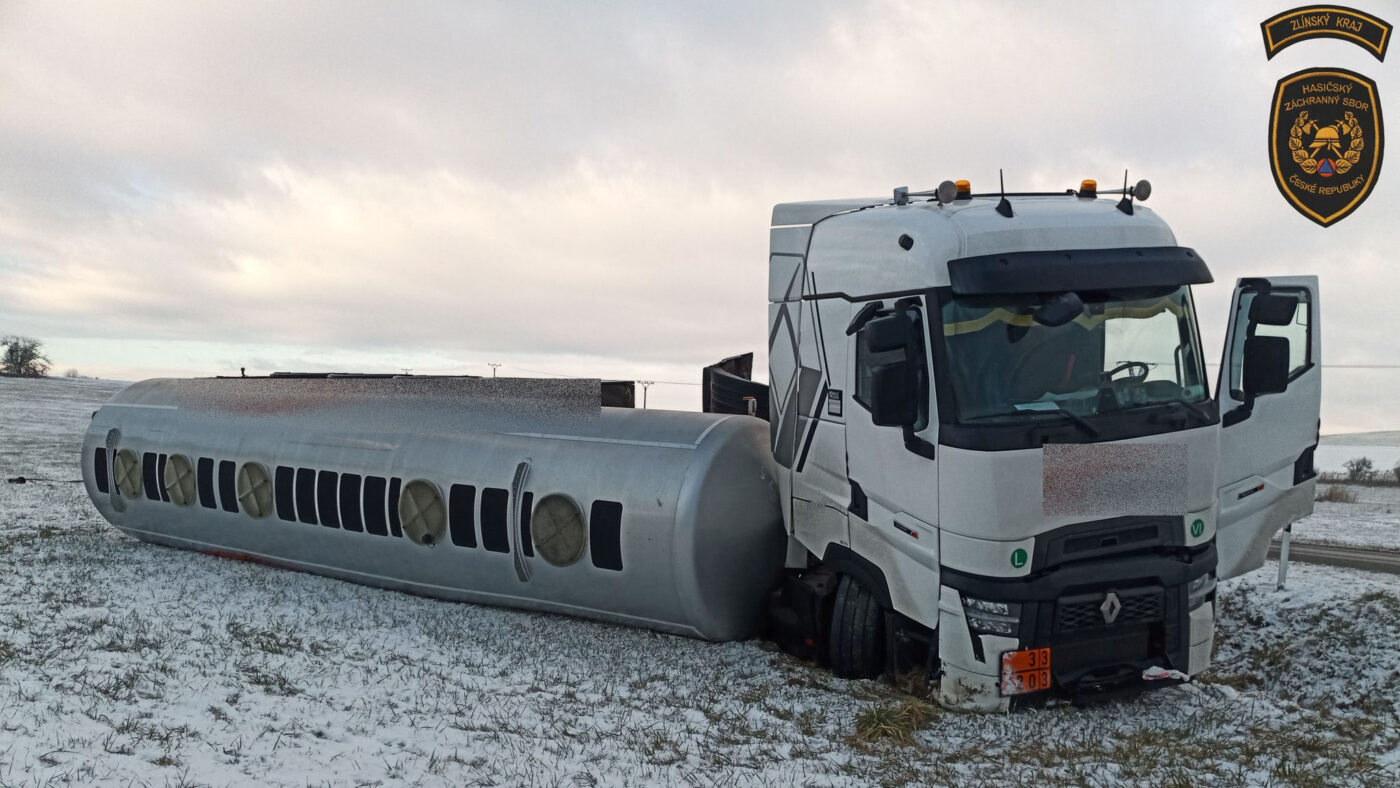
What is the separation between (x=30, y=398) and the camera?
63969 mm

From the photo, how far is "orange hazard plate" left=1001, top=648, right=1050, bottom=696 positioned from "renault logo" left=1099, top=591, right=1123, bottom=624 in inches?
23.2

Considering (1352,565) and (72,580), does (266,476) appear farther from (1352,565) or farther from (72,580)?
(1352,565)

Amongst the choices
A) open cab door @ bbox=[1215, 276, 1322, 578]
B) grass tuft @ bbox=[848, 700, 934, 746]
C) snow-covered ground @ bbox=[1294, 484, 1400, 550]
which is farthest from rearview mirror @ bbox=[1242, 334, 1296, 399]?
snow-covered ground @ bbox=[1294, 484, 1400, 550]

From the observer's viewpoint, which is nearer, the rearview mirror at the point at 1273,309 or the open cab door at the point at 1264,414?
the rearview mirror at the point at 1273,309

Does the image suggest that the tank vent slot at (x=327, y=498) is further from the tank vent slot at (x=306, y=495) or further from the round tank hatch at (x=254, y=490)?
the round tank hatch at (x=254, y=490)

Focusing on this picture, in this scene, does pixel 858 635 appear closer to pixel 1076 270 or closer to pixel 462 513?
pixel 1076 270

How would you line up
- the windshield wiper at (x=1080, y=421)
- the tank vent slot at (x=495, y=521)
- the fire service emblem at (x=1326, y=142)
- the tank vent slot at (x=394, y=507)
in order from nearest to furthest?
the windshield wiper at (x=1080, y=421), the tank vent slot at (x=495, y=521), the tank vent slot at (x=394, y=507), the fire service emblem at (x=1326, y=142)

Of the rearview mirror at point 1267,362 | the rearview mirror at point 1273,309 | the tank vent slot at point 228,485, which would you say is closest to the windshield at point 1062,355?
the rearview mirror at point 1267,362

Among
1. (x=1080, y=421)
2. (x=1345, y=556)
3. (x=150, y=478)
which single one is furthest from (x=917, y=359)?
(x=150, y=478)

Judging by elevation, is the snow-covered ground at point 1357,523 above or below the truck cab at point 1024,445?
below

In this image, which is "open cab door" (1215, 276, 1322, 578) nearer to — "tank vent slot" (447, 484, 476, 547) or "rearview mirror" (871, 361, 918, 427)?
"rearview mirror" (871, 361, 918, 427)

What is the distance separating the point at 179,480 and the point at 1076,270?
1405 cm

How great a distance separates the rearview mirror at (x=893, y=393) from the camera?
836cm

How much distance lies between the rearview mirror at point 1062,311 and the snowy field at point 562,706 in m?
3.11
